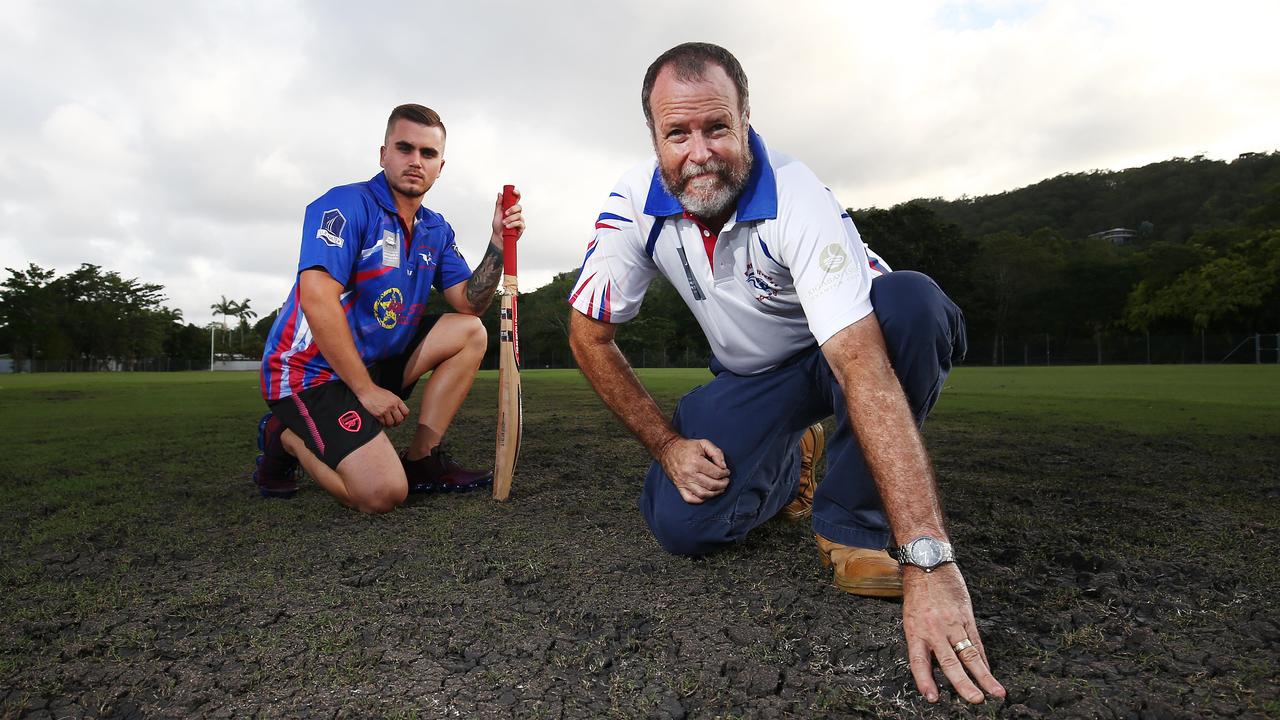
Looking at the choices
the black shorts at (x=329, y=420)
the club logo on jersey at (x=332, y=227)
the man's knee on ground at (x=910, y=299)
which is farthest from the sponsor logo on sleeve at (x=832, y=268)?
the club logo on jersey at (x=332, y=227)

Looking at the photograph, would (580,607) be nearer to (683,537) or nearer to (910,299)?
(683,537)

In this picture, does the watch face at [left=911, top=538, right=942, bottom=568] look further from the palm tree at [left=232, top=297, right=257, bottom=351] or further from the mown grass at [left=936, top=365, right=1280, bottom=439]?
the palm tree at [left=232, top=297, right=257, bottom=351]

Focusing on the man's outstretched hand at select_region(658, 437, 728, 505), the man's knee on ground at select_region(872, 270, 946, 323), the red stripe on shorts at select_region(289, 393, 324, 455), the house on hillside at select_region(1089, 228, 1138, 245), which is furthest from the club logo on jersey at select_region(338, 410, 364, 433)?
the house on hillside at select_region(1089, 228, 1138, 245)

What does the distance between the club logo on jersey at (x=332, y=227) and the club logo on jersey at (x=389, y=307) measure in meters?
0.38

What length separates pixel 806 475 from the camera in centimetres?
318

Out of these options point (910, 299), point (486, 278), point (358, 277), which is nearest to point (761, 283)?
point (910, 299)

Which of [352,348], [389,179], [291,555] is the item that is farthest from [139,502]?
[389,179]

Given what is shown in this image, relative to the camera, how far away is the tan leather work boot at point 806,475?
305cm

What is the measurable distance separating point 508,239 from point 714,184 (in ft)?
5.75

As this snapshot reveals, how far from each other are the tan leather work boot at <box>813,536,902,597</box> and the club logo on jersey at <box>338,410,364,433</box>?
225 cm

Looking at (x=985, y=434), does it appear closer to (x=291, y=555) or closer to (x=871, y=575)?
(x=871, y=575)

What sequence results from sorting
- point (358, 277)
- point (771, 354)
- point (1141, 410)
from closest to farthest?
point (771, 354) → point (358, 277) → point (1141, 410)

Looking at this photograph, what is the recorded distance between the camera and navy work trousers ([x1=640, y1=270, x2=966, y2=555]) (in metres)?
2.28

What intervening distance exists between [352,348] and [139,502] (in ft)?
4.05
